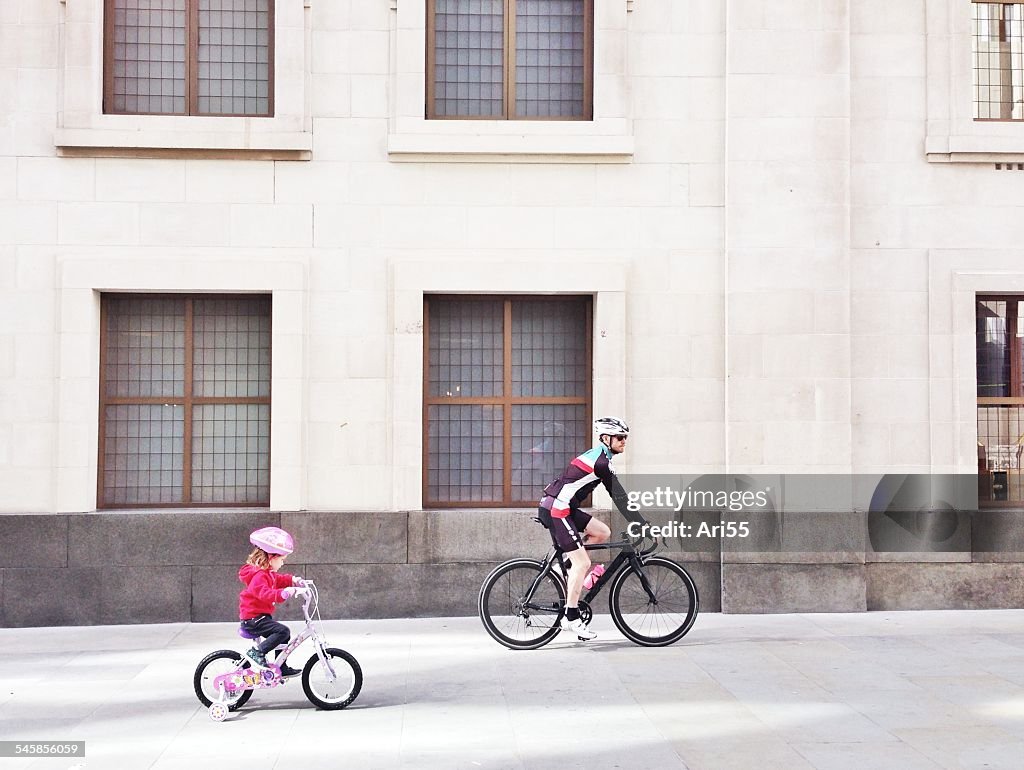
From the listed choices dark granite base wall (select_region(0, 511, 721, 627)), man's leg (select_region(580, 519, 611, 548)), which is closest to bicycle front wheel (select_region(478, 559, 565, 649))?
man's leg (select_region(580, 519, 611, 548))

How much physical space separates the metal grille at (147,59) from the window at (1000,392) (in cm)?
903

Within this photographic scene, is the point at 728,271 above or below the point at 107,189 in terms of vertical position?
below

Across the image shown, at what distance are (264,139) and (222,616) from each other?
16.1 ft

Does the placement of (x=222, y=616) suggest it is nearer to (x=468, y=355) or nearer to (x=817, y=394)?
(x=468, y=355)

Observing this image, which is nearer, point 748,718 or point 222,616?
point 748,718

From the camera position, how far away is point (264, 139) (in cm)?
1182

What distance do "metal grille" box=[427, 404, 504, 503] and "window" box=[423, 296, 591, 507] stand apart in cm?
1

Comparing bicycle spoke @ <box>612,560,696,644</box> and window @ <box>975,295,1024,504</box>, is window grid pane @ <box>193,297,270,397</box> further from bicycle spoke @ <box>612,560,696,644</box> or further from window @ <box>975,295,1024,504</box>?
window @ <box>975,295,1024,504</box>

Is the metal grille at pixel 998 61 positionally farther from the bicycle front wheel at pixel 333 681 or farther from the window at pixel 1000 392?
the bicycle front wheel at pixel 333 681

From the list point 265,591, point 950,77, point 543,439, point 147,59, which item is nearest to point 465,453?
point 543,439

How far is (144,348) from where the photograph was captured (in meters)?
12.1

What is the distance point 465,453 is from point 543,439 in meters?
0.86

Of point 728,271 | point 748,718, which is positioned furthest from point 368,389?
point 748,718

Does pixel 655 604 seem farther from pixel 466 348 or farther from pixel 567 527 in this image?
pixel 466 348
